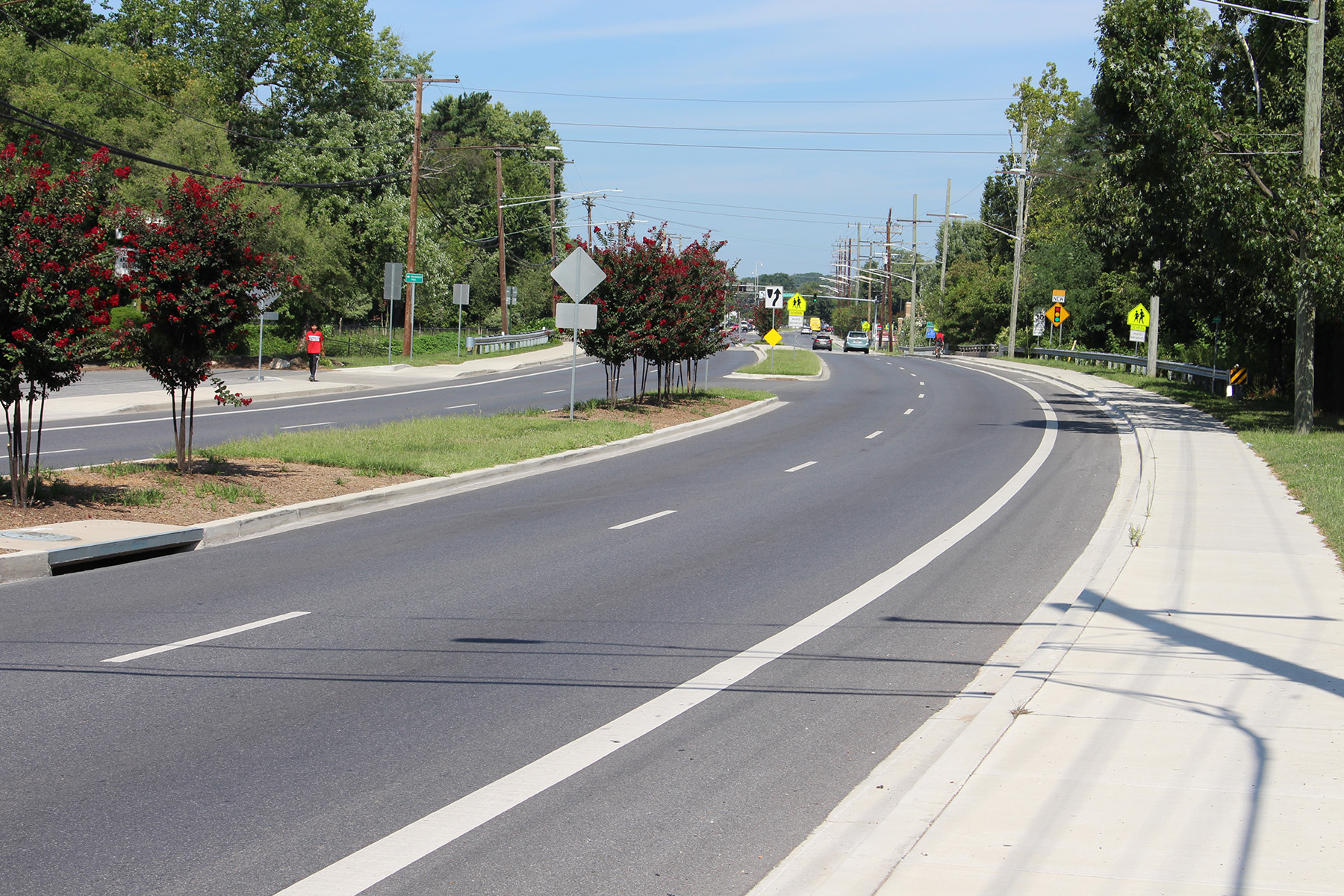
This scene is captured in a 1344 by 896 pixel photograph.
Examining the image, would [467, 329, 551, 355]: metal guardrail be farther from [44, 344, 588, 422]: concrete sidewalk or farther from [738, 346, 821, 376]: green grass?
[738, 346, 821, 376]: green grass

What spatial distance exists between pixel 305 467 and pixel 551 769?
1129 cm

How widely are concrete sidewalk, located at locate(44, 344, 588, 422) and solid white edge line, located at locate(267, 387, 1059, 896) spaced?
19846 millimetres

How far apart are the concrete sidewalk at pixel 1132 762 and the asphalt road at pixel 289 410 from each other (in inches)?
549

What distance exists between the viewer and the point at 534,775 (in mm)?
5445

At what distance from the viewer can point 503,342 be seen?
58.0 meters

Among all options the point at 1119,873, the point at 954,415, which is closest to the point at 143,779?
the point at 1119,873

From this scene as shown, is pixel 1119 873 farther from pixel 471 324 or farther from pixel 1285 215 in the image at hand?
pixel 471 324

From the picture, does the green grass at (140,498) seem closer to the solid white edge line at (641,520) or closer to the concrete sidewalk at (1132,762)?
the solid white edge line at (641,520)

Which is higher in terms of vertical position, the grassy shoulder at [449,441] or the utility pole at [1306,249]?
the utility pole at [1306,249]

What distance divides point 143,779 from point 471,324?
79.4m

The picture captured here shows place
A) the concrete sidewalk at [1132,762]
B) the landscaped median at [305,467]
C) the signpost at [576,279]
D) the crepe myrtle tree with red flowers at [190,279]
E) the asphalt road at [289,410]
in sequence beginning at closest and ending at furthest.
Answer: the concrete sidewalk at [1132,762], the landscaped median at [305,467], the crepe myrtle tree with red flowers at [190,279], the asphalt road at [289,410], the signpost at [576,279]

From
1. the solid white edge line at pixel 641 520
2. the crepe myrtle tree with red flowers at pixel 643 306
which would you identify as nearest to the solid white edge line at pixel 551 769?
the solid white edge line at pixel 641 520

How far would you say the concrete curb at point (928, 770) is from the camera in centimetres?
440

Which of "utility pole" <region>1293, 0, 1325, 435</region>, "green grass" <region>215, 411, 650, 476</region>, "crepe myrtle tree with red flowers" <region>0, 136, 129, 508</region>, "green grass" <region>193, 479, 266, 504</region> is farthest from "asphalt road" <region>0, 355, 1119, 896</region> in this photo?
"utility pole" <region>1293, 0, 1325, 435</region>
